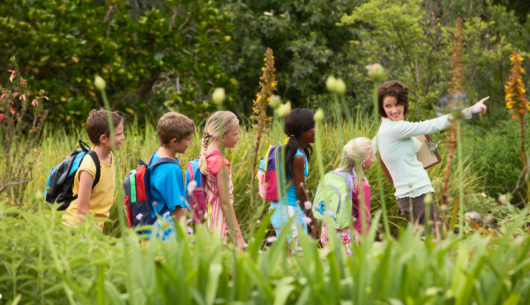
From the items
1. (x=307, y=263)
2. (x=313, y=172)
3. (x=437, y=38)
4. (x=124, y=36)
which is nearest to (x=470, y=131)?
(x=437, y=38)

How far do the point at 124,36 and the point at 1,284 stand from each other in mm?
7357

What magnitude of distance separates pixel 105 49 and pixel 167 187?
5.85 meters

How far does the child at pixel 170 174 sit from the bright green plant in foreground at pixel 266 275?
3.94 feet

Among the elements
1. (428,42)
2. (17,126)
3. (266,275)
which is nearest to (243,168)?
(17,126)

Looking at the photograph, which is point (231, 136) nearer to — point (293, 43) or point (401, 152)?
point (401, 152)

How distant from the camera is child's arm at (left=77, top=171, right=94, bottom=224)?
3.02 meters

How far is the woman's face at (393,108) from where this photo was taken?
3.75m

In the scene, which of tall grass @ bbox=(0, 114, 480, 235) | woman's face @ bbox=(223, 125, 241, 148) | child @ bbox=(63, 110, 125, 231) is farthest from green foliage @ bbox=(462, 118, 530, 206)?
child @ bbox=(63, 110, 125, 231)

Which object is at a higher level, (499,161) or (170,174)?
(170,174)

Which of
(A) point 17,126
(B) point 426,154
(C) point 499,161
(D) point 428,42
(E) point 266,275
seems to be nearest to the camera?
(E) point 266,275

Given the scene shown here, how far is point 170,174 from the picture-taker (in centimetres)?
317

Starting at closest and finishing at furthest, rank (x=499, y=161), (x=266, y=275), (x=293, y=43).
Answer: (x=266, y=275) → (x=499, y=161) → (x=293, y=43)

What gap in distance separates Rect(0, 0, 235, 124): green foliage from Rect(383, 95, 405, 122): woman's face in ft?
16.9

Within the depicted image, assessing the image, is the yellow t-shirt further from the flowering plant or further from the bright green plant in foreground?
the bright green plant in foreground
